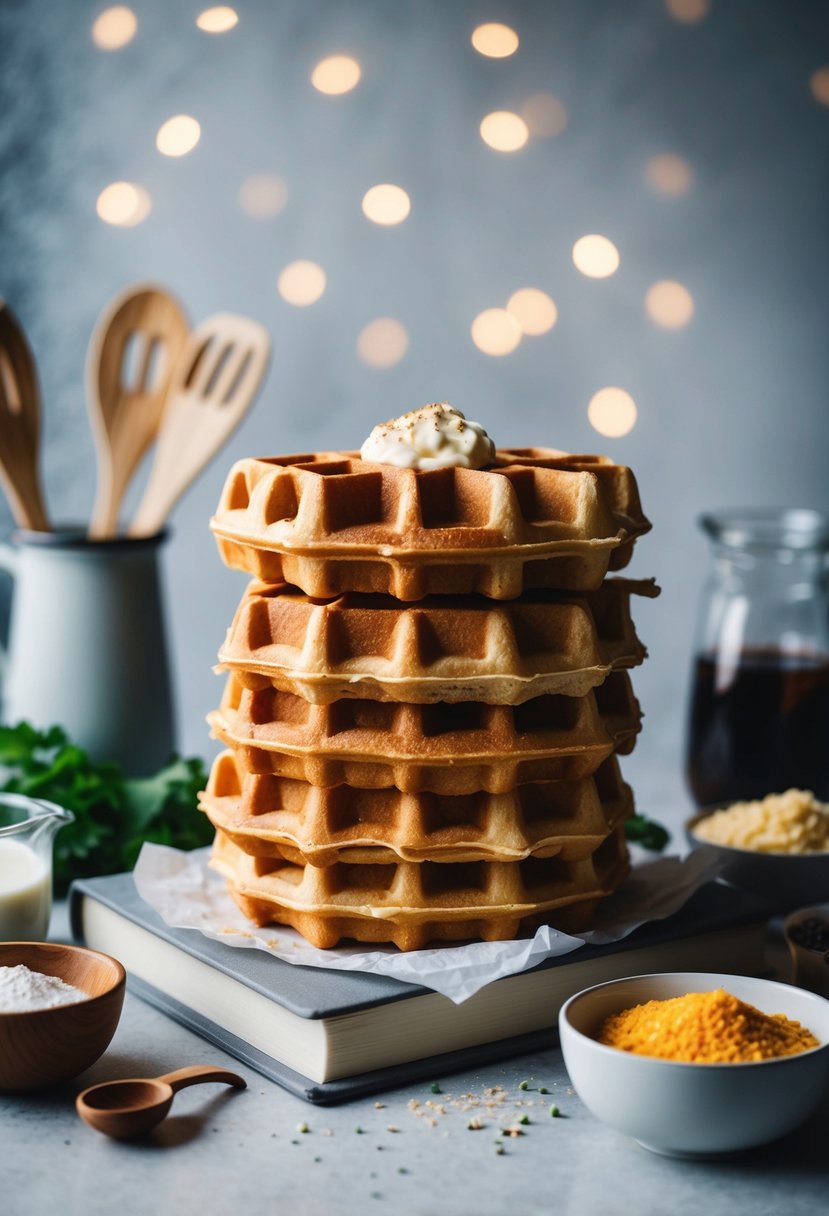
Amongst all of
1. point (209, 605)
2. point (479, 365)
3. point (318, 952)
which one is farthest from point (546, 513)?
point (209, 605)

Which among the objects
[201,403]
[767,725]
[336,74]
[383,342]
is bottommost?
[767,725]

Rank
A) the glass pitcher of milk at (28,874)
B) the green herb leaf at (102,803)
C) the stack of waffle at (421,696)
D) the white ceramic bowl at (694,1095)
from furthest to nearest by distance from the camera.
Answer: the green herb leaf at (102,803)
the glass pitcher of milk at (28,874)
the stack of waffle at (421,696)
the white ceramic bowl at (694,1095)

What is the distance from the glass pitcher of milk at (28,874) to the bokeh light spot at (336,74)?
1580mm

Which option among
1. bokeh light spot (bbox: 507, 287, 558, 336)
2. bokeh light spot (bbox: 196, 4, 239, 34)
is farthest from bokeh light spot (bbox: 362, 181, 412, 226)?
bokeh light spot (bbox: 196, 4, 239, 34)

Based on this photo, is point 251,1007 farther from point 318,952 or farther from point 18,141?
point 18,141

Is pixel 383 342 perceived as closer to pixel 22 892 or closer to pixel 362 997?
pixel 22 892

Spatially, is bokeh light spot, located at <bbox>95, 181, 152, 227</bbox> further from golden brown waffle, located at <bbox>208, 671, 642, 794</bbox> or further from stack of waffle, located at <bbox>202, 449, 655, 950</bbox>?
golden brown waffle, located at <bbox>208, 671, 642, 794</bbox>

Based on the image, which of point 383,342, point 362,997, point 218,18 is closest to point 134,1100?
point 362,997

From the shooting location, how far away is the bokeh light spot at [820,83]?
8.35 feet

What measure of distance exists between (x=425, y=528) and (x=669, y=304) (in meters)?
1.53

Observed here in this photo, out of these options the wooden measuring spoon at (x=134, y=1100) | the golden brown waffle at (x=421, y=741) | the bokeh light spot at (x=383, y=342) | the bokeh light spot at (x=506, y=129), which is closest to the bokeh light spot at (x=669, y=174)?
the bokeh light spot at (x=506, y=129)

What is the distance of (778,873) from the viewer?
166 cm

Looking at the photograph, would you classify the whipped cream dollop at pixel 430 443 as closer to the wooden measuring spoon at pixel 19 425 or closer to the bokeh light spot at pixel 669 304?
the wooden measuring spoon at pixel 19 425

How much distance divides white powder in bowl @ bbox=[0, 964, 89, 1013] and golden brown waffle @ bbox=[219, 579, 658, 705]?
1.06 ft
